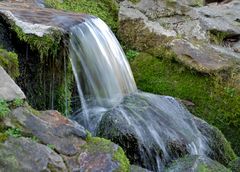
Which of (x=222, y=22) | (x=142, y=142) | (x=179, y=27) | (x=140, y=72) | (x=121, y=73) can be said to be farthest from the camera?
(x=222, y=22)

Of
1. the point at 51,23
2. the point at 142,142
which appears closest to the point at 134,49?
the point at 51,23

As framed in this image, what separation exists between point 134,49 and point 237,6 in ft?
A: 11.3

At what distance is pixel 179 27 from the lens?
7758mm

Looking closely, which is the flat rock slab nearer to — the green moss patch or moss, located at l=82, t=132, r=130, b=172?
moss, located at l=82, t=132, r=130, b=172

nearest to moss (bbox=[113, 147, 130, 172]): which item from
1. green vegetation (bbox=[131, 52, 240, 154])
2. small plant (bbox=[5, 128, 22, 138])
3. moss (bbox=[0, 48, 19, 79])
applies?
small plant (bbox=[5, 128, 22, 138])

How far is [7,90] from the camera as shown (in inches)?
144

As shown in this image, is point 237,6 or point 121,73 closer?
point 121,73

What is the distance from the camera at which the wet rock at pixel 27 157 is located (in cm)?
305

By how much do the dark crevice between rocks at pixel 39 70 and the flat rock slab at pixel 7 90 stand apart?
0.99 m

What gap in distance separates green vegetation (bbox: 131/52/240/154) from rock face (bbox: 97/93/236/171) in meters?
0.79

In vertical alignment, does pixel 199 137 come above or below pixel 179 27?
below

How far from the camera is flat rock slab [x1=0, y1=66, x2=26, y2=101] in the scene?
3.60 metres

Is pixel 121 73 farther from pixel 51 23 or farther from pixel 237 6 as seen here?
pixel 237 6

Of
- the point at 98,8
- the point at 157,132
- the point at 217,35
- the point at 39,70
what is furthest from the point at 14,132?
the point at 217,35
